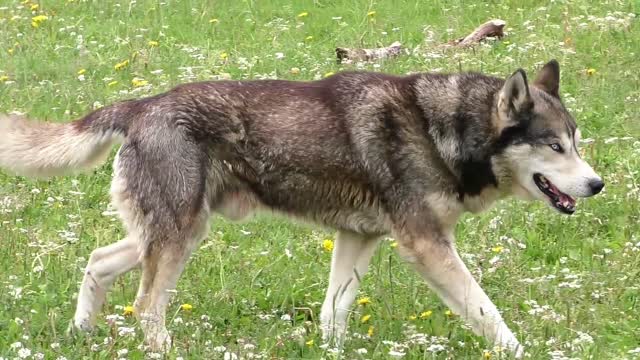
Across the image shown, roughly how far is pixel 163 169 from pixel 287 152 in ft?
2.22

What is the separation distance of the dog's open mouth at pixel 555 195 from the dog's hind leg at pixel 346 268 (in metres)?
0.93

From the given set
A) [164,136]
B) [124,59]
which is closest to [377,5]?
[124,59]

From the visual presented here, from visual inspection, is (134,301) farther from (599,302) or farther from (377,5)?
(377,5)

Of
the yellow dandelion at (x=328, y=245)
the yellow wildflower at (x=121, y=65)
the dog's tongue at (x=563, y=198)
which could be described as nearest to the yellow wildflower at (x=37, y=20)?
the yellow wildflower at (x=121, y=65)

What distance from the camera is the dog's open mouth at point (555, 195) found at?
252 inches

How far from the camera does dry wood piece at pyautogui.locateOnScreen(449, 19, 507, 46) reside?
11625 millimetres

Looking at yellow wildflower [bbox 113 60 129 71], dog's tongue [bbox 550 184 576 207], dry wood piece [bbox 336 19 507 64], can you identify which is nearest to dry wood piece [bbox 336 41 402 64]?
dry wood piece [bbox 336 19 507 64]

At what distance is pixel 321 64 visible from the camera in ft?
36.6

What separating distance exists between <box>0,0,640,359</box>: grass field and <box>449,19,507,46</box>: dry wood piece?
0.55 ft

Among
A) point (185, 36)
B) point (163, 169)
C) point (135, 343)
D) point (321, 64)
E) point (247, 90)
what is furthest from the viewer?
point (185, 36)

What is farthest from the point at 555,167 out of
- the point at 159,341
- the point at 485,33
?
the point at 485,33

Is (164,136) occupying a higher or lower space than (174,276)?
higher

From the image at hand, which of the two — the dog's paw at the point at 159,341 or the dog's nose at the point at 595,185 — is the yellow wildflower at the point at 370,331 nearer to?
the dog's paw at the point at 159,341

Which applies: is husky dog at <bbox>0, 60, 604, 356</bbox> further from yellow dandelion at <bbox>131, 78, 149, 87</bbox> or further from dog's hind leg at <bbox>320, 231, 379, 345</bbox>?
yellow dandelion at <bbox>131, 78, 149, 87</bbox>
